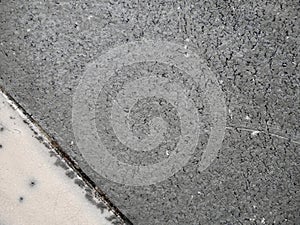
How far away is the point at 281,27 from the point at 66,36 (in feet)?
3.27

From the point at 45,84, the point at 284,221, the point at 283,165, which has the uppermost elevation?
the point at 45,84

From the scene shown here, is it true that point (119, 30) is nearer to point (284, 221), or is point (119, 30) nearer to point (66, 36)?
point (66, 36)

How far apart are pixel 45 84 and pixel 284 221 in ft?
4.22

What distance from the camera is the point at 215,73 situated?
236 centimetres

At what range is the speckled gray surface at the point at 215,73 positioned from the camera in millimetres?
2352

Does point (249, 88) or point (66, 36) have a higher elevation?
point (66, 36)

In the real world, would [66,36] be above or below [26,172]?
above

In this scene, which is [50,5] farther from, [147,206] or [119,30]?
[147,206]

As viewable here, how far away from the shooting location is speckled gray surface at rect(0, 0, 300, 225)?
2.35 m

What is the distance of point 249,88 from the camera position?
93.0 inches

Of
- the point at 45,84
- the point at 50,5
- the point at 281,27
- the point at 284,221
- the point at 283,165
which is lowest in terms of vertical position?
the point at 284,221

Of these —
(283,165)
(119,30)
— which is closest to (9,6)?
(119,30)

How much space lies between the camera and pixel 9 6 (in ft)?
7.78

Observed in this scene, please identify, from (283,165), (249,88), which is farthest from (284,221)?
(249,88)
